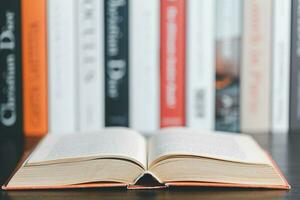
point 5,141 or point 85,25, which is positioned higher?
point 85,25

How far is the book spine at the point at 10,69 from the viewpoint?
→ 1119mm

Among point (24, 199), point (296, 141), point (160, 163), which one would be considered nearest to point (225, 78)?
point (296, 141)

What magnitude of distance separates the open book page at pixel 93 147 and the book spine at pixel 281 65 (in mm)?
317

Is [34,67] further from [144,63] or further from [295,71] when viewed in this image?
[295,71]

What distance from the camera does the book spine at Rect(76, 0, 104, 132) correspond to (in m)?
1.12

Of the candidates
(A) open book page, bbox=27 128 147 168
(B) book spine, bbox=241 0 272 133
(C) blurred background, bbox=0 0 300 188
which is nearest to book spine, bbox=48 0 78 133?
(C) blurred background, bbox=0 0 300 188

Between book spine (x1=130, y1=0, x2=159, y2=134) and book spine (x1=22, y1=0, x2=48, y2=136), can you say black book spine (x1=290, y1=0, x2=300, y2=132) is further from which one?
book spine (x1=22, y1=0, x2=48, y2=136)

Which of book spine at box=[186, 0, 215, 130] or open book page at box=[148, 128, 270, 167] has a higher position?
book spine at box=[186, 0, 215, 130]

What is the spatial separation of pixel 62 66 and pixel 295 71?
1.44 feet

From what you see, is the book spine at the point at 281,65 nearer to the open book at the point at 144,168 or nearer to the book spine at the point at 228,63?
the book spine at the point at 228,63

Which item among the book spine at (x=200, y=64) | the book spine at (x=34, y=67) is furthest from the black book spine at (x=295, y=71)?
the book spine at (x=34, y=67)

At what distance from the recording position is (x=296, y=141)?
3.67 feet

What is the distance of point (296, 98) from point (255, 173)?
0.38 meters

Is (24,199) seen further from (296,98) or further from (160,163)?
(296,98)
